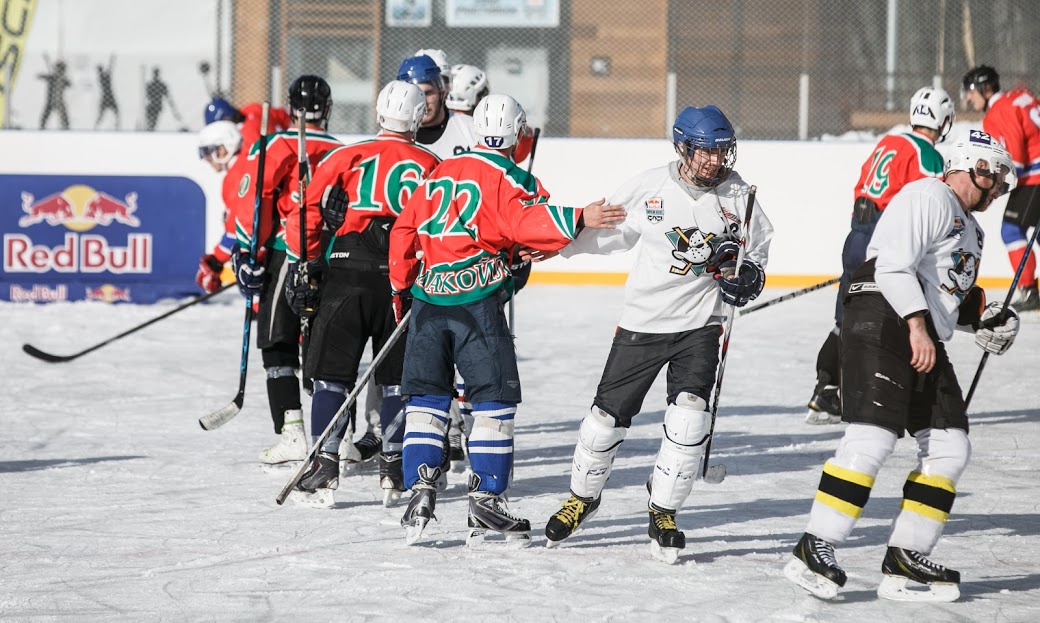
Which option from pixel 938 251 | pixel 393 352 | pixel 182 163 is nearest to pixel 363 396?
pixel 393 352

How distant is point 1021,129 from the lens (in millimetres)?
8461

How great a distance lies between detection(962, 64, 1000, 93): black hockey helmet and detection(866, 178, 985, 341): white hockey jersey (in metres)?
5.21

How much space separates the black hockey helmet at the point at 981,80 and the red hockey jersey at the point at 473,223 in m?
5.29

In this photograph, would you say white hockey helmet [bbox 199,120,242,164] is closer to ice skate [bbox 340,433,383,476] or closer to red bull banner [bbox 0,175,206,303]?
ice skate [bbox 340,433,383,476]

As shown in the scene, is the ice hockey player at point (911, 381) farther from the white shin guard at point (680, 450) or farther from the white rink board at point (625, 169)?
the white rink board at point (625, 169)

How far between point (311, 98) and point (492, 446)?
1.61m

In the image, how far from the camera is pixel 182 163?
10500 mm

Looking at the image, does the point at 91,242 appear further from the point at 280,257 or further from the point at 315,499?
the point at 315,499

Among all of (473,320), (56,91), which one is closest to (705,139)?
(473,320)

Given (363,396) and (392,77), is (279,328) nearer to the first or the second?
(363,396)

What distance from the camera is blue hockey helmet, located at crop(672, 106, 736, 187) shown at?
3699mm

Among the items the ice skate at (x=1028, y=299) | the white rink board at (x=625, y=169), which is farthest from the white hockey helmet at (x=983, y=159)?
the white rink board at (x=625, y=169)

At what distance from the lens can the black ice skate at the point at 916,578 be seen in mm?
3367

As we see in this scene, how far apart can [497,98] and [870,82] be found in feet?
24.6
